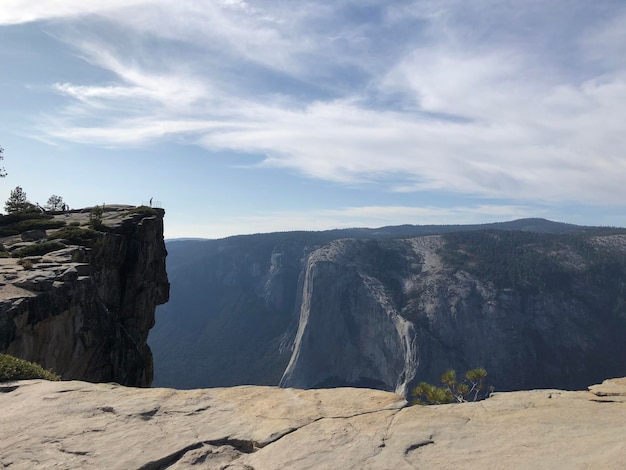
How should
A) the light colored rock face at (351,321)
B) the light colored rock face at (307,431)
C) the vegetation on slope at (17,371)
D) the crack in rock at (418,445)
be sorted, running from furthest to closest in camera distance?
1. the light colored rock face at (351,321)
2. the vegetation on slope at (17,371)
3. the crack in rock at (418,445)
4. the light colored rock face at (307,431)

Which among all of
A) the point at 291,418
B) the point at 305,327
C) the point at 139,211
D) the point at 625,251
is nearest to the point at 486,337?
the point at 305,327

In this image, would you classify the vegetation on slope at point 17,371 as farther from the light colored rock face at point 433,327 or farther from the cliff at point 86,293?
the light colored rock face at point 433,327

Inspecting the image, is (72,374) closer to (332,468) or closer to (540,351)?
(332,468)

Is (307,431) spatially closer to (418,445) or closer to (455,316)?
(418,445)

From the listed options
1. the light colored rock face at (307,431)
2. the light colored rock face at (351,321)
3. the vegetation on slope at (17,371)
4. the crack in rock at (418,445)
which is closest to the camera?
the light colored rock face at (307,431)

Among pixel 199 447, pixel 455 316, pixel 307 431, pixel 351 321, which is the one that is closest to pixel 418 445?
pixel 307 431

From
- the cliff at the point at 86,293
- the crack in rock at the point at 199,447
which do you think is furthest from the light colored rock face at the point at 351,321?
the crack in rock at the point at 199,447
